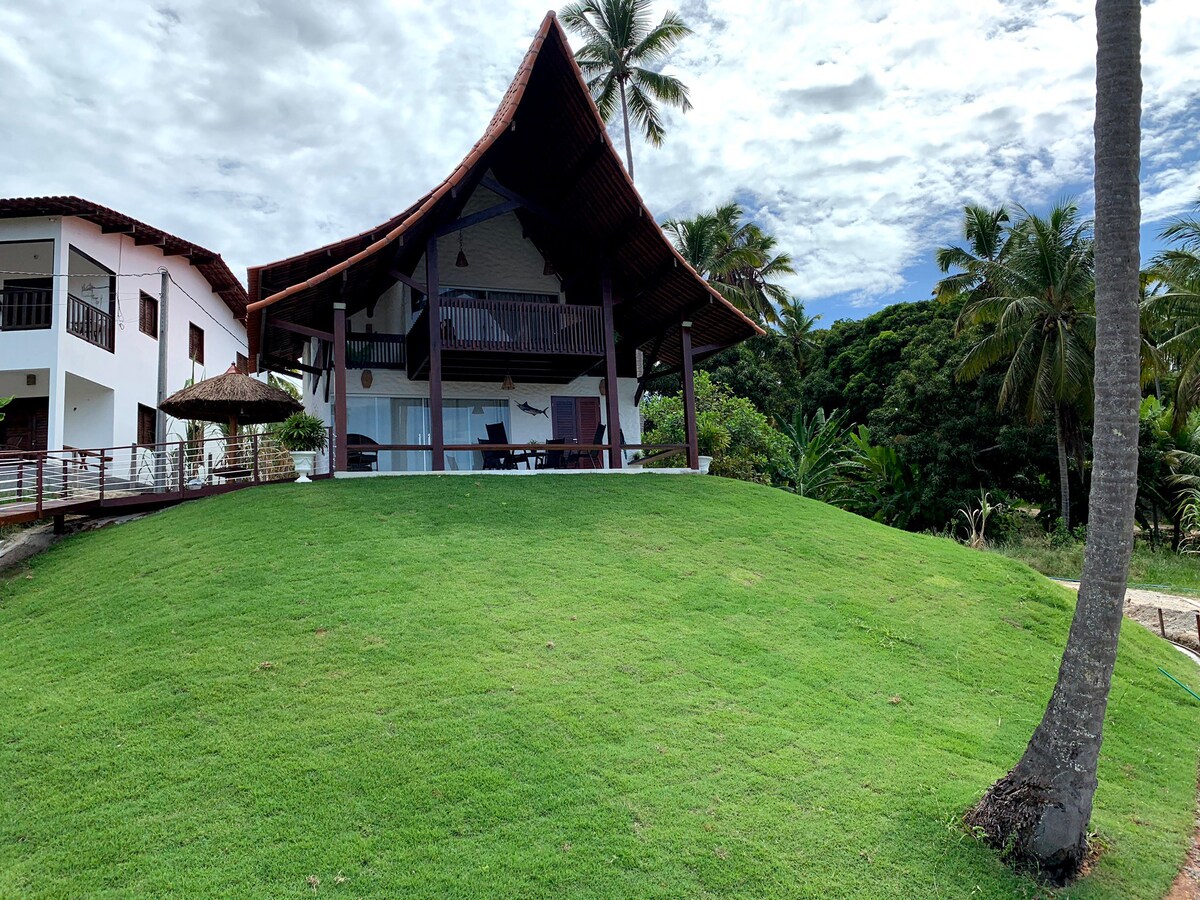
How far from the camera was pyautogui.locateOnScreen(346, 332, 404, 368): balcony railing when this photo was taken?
17672 mm

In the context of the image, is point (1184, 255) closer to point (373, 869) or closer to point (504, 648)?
point (504, 648)

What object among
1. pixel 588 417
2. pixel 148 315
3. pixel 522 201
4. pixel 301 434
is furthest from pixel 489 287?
pixel 148 315

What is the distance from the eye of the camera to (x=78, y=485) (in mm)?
14859

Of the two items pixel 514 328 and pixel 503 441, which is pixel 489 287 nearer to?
pixel 514 328

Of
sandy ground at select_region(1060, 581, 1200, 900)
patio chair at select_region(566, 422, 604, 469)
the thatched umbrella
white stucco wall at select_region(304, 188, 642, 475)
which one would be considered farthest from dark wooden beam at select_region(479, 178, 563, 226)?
sandy ground at select_region(1060, 581, 1200, 900)

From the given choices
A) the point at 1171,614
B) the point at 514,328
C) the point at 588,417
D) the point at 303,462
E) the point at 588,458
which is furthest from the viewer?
the point at 588,417

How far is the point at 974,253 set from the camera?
1252 inches

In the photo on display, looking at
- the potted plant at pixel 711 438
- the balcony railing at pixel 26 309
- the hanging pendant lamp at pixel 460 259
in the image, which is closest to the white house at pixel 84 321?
the balcony railing at pixel 26 309

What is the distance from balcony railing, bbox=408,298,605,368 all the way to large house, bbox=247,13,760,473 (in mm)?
30

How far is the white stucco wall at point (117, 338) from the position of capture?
18.4 m

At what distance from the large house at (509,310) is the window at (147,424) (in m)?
5.01

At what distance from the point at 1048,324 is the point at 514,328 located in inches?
752

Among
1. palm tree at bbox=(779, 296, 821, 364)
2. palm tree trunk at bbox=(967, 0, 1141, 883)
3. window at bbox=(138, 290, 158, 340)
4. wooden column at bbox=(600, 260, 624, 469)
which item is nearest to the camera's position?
palm tree trunk at bbox=(967, 0, 1141, 883)

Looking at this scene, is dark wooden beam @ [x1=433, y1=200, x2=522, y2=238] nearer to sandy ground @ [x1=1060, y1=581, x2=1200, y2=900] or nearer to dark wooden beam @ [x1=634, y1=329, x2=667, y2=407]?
dark wooden beam @ [x1=634, y1=329, x2=667, y2=407]
